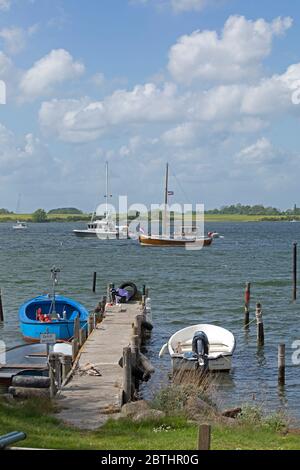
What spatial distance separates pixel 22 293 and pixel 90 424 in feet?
128

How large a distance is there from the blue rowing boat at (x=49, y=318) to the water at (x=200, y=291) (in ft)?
3.93

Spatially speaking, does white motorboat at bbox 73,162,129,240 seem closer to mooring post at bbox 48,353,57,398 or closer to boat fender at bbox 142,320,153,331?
boat fender at bbox 142,320,153,331

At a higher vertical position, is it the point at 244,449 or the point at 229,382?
the point at 244,449

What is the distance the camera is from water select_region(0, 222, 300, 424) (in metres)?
25.2

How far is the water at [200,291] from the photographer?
82.8 ft

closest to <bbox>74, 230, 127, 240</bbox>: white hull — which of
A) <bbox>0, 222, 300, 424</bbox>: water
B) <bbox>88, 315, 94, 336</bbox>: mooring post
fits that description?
<bbox>0, 222, 300, 424</bbox>: water

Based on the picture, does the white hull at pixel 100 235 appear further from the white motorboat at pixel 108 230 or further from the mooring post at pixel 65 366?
the mooring post at pixel 65 366

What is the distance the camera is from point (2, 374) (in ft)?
66.8

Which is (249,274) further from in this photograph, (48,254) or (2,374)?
(2,374)

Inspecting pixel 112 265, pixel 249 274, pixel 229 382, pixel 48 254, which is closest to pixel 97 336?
pixel 229 382

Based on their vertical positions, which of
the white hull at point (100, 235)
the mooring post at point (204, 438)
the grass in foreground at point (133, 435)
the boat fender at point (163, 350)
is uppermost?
the white hull at point (100, 235)

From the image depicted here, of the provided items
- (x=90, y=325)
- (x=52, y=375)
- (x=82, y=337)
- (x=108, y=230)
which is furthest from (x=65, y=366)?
(x=108, y=230)

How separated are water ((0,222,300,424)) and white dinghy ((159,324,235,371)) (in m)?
0.68

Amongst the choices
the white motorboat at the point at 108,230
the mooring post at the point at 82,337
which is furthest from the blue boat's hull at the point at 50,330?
the white motorboat at the point at 108,230
